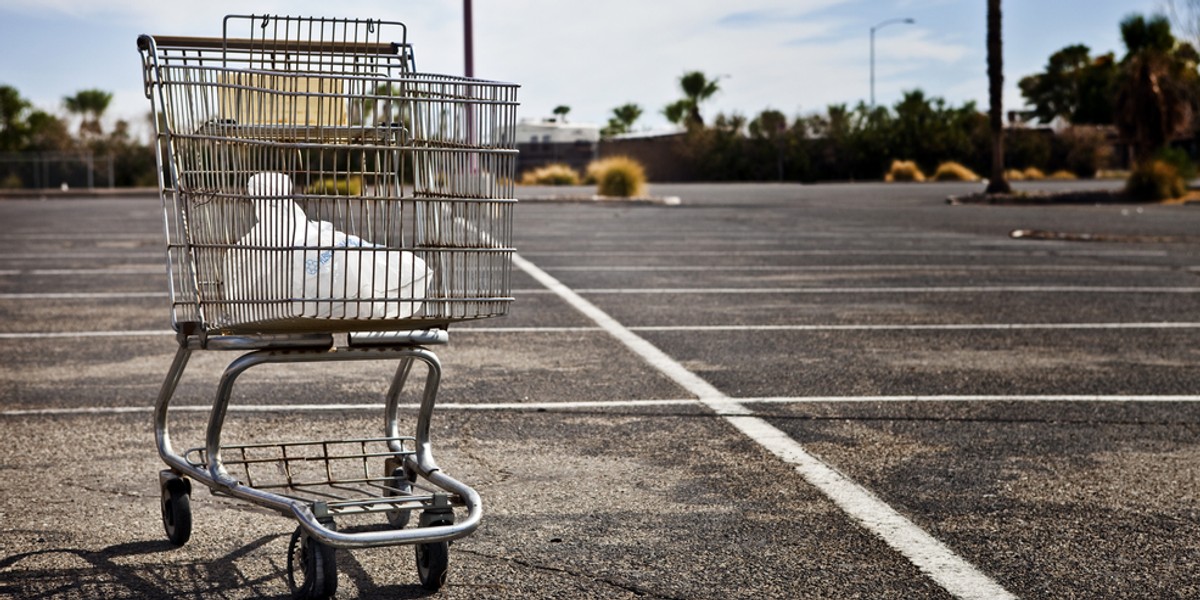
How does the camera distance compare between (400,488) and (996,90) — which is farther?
(996,90)

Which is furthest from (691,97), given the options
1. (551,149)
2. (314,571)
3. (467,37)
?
(314,571)

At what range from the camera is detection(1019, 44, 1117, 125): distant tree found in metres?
84.6

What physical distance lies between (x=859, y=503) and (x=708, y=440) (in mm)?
1127

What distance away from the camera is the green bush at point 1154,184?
35719 mm

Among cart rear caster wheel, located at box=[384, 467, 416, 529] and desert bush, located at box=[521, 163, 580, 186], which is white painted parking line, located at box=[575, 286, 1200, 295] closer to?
cart rear caster wheel, located at box=[384, 467, 416, 529]

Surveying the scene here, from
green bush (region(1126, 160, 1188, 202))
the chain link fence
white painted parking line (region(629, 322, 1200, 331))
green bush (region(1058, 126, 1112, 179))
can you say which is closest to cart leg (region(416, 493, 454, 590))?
white painted parking line (region(629, 322, 1200, 331))

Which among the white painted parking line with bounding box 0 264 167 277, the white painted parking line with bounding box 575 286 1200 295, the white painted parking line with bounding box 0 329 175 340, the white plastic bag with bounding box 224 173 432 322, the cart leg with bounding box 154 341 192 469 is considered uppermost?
the white plastic bag with bounding box 224 173 432 322

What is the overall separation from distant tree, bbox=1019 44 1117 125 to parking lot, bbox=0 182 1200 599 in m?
76.0

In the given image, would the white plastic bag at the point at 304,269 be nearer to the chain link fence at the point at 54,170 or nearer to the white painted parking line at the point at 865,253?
the white painted parking line at the point at 865,253

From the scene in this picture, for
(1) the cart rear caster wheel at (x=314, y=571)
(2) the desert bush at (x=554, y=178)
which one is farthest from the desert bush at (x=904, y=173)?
(1) the cart rear caster wheel at (x=314, y=571)

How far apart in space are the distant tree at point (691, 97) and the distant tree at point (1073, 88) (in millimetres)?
20299

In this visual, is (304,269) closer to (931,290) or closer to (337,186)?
(337,186)

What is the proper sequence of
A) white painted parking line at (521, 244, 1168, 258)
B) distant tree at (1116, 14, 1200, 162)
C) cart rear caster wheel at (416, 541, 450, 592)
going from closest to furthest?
cart rear caster wheel at (416, 541, 450, 592), white painted parking line at (521, 244, 1168, 258), distant tree at (1116, 14, 1200, 162)

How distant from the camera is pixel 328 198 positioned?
3.88m
